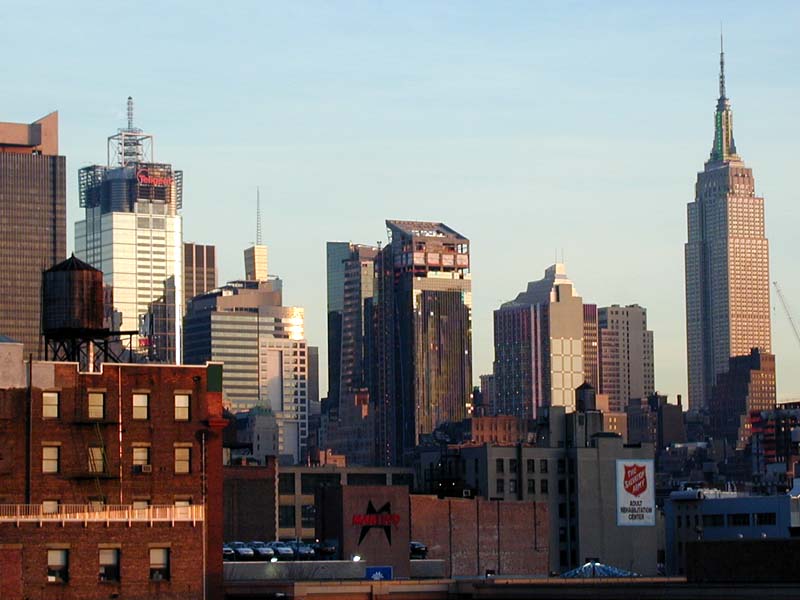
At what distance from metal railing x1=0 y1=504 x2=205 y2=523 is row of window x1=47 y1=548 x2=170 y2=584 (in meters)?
1.69

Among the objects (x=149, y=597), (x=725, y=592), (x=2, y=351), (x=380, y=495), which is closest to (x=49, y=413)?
(x=2, y=351)

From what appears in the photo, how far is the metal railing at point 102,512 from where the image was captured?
109m

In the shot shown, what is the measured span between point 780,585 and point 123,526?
34242 mm

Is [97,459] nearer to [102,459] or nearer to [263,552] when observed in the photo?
[102,459]

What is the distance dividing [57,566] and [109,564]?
280cm

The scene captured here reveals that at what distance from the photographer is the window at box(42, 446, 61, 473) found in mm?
113000

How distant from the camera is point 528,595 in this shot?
122500mm

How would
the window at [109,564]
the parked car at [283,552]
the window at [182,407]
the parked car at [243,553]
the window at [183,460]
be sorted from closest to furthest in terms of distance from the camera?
the window at [109,564], the window at [183,460], the window at [182,407], the parked car at [243,553], the parked car at [283,552]

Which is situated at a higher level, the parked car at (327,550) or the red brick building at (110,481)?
the red brick building at (110,481)

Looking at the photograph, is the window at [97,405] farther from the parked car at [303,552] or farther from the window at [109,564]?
the parked car at [303,552]

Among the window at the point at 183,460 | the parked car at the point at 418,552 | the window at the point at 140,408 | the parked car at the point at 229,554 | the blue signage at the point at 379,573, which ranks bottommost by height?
the blue signage at the point at 379,573

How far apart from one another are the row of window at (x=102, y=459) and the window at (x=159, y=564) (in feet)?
21.4

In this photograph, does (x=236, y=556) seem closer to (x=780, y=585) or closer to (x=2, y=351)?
(x=2, y=351)

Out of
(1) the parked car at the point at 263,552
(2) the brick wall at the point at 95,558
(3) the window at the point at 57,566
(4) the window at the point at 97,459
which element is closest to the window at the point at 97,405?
(4) the window at the point at 97,459
